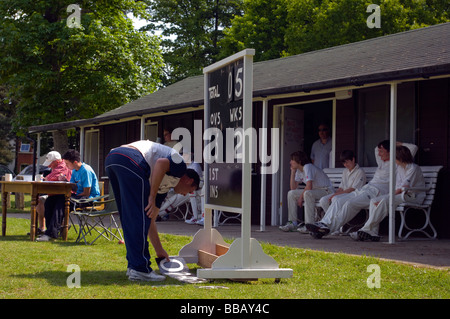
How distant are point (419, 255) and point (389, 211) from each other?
1.63 m

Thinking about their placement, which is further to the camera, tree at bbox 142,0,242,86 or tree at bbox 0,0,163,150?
tree at bbox 142,0,242,86

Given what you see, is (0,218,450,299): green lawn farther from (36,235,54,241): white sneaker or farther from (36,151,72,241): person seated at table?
(36,151,72,241): person seated at table

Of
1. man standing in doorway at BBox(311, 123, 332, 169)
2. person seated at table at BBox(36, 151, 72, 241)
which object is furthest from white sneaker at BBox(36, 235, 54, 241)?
man standing in doorway at BBox(311, 123, 332, 169)

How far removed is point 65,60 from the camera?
82.1 ft

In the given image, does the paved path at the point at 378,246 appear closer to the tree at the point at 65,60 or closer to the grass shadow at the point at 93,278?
the grass shadow at the point at 93,278

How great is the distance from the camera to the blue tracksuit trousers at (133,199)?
237 inches

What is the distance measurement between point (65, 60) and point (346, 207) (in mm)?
17681

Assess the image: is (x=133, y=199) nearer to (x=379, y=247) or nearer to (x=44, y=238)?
(x=379, y=247)

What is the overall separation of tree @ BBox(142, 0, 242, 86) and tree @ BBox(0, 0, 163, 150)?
36.9ft

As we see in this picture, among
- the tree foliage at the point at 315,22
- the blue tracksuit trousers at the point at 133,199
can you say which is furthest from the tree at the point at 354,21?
the blue tracksuit trousers at the point at 133,199

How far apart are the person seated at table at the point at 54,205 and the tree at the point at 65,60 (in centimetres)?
1359

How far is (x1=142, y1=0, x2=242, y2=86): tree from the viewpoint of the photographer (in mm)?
38656

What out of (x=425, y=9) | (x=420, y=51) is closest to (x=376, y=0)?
(x=425, y=9)

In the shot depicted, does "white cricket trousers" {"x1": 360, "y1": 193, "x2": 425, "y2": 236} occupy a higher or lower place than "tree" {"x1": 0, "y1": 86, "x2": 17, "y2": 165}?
lower
